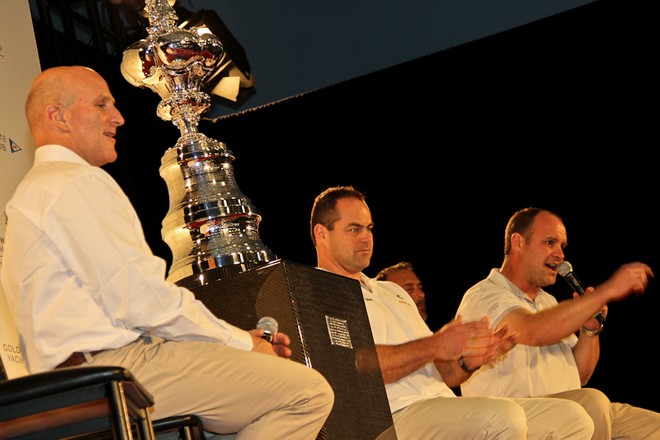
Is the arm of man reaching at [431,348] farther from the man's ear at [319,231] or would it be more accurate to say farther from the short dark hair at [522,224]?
the short dark hair at [522,224]

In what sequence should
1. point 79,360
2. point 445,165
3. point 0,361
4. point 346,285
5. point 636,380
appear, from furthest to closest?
point 445,165, point 636,380, point 0,361, point 346,285, point 79,360

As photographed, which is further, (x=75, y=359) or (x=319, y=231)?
(x=319, y=231)

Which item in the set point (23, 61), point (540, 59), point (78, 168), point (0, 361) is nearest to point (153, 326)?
point (78, 168)

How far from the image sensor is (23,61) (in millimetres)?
3906

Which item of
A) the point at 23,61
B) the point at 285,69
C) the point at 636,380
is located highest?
the point at 285,69

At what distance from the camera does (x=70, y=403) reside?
166 centimetres

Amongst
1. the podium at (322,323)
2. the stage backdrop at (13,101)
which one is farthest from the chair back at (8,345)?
the podium at (322,323)

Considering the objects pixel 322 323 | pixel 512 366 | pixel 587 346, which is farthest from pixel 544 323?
pixel 322 323

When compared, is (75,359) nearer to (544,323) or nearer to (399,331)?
(399,331)

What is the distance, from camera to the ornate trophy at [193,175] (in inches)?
116

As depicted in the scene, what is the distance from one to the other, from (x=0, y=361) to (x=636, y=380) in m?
3.78

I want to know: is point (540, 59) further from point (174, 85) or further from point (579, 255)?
point (174, 85)

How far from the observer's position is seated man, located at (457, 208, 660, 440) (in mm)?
3805

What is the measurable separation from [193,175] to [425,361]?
0.92 m
